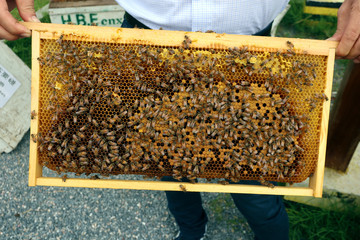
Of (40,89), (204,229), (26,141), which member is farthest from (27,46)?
(204,229)

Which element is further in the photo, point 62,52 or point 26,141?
point 26,141

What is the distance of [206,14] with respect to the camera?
243 cm

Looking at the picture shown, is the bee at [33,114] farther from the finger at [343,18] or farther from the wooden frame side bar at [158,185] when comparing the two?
the finger at [343,18]

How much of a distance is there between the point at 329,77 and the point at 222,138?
41.7 inches

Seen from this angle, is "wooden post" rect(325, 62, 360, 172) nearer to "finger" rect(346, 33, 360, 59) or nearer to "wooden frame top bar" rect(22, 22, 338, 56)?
"finger" rect(346, 33, 360, 59)

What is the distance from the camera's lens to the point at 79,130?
7.93 feet

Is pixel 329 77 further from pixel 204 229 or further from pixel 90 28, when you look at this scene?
pixel 204 229

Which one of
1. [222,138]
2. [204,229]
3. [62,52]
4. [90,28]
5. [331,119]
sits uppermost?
[90,28]

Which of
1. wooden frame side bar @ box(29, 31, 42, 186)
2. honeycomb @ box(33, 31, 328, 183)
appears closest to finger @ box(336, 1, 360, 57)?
honeycomb @ box(33, 31, 328, 183)

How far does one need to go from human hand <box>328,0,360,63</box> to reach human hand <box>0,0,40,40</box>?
2586 mm

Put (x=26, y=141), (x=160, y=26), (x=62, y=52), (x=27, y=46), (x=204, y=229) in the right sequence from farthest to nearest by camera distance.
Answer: (x=27, y=46), (x=26, y=141), (x=204, y=229), (x=160, y=26), (x=62, y=52)

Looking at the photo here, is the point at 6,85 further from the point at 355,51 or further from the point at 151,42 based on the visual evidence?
the point at 355,51

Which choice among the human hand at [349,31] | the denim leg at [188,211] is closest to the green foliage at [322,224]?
the denim leg at [188,211]

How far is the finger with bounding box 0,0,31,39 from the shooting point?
2.27 metres
